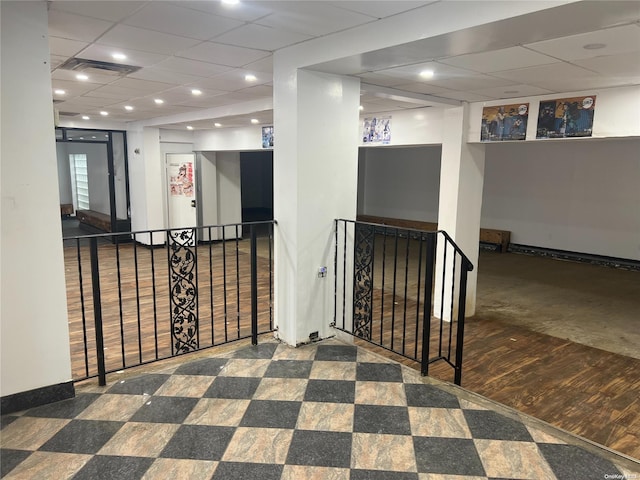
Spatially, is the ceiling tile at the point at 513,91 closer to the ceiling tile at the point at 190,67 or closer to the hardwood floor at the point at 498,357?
the hardwood floor at the point at 498,357

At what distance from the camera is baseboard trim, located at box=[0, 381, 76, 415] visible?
2.66m

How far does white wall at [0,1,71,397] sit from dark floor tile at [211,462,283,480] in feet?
4.40

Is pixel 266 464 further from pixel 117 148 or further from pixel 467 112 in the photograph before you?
pixel 117 148

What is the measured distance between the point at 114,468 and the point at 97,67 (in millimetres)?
3640

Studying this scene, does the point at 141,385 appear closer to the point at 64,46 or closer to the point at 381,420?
the point at 381,420

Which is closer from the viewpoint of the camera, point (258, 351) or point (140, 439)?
point (140, 439)

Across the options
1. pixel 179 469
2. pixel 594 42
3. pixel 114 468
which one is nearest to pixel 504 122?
pixel 594 42

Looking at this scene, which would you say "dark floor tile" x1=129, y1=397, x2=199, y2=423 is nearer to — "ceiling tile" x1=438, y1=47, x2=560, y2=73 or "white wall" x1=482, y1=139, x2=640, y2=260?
"ceiling tile" x1=438, y1=47, x2=560, y2=73

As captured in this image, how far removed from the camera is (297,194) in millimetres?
3621

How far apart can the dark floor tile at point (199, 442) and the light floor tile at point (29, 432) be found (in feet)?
2.29

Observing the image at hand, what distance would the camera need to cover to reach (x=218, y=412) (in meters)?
2.76

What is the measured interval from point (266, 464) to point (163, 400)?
954 mm

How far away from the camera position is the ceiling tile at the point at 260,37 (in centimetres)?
307

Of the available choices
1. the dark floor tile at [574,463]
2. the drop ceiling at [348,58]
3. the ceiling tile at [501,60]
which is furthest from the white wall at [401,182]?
the dark floor tile at [574,463]
